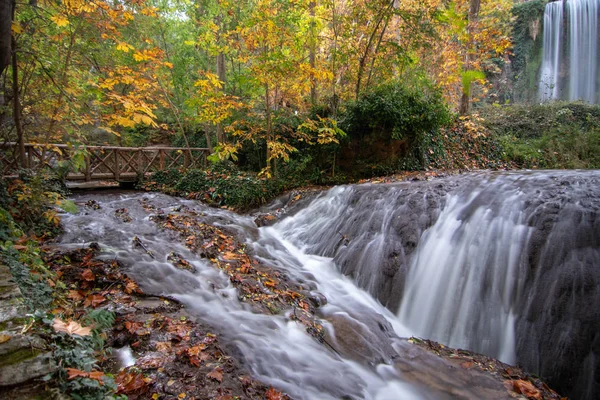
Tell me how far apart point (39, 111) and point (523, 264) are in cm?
851

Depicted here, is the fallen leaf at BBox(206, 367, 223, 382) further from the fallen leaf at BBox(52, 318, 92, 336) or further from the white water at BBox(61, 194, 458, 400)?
the fallen leaf at BBox(52, 318, 92, 336)

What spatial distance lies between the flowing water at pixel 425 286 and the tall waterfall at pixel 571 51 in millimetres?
20567

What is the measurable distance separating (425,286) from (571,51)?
26489 mm

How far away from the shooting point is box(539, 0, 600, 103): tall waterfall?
20.8 meters

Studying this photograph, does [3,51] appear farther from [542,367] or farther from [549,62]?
[549,62]

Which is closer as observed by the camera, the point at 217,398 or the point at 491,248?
the point at 217,398

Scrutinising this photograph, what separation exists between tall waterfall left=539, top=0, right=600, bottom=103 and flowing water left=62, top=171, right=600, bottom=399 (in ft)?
67.5

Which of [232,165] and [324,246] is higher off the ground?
[232,165]

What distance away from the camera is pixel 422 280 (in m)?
4.70

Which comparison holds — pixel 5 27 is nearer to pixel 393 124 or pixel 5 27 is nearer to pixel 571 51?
pixel 393 124

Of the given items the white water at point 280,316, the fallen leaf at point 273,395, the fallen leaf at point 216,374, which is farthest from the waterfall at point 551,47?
the fallen leaf at point 216,374

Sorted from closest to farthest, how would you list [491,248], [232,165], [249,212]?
[491,248] → [249,212] → [232,165]

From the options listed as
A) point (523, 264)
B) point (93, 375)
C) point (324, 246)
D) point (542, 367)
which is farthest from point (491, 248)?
point (93, 375)

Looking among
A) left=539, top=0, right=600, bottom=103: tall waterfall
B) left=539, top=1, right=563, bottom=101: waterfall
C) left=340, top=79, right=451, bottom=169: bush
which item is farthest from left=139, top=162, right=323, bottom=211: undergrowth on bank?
left=539, top=1, right=563, bottom=101: waterfall
